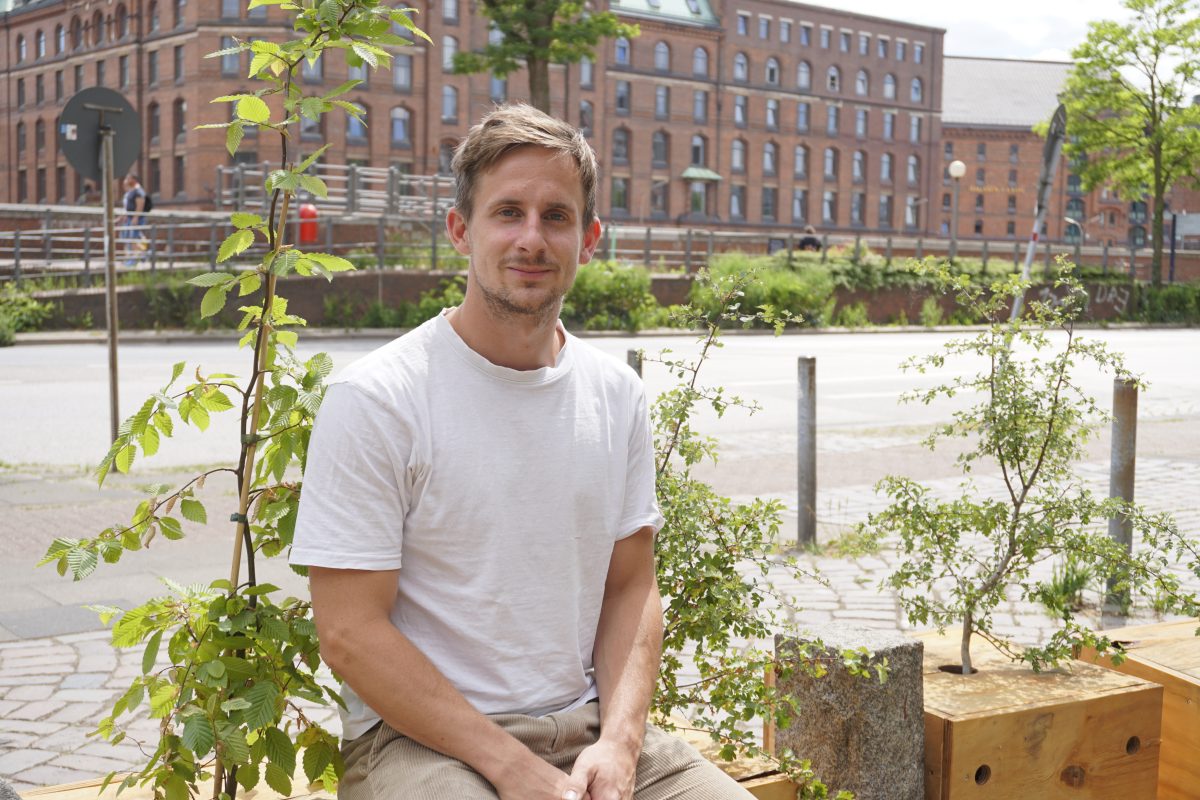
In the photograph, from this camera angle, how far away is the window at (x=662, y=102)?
77.2 m

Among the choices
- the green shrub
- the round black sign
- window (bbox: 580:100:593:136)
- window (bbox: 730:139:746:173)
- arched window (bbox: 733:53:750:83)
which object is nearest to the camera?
the round black sign

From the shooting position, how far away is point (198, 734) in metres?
2.25

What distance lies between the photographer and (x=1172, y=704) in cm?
337

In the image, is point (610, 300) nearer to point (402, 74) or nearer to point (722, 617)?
point (722, 617)

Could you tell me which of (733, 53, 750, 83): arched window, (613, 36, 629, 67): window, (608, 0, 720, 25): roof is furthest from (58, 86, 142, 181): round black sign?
(733, 53, 750, 83): arched window

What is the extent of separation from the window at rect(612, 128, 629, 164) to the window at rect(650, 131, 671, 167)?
5.49 feet

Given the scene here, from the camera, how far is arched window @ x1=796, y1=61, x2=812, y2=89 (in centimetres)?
8350

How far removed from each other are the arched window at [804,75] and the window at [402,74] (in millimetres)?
27811

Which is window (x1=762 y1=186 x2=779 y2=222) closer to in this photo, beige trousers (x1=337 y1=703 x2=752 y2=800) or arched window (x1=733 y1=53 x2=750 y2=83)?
arched window (x1=733 y1=53 x2=750 y2=83)

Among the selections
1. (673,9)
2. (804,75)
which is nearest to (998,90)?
(804,75)

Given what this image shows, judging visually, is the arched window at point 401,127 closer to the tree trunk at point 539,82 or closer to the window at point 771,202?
the window at point 771,202

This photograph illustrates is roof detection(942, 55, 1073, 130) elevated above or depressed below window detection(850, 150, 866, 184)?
above

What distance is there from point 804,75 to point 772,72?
2.36 m

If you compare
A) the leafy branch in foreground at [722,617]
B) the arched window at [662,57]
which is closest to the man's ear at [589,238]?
the leafy branch in foreground at [722,617]
